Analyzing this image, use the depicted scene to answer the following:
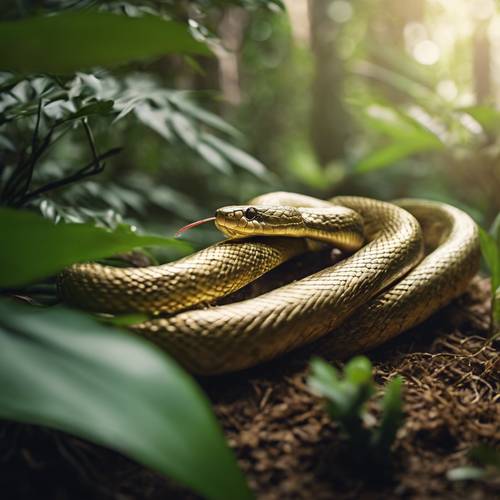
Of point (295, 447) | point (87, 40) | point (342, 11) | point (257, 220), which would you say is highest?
point (342, 11)

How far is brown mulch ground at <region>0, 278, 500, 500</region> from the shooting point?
1295mm

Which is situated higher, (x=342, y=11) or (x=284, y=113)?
(x=342, y=11)

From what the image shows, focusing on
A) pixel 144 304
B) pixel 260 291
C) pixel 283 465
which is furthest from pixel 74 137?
pixel 283 465

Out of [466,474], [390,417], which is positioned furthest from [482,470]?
[390,417]

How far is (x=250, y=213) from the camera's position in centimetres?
206

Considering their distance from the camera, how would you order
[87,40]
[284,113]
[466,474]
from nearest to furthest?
[87,40] < [466,474] < [284,113]

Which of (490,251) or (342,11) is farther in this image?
(342,11)

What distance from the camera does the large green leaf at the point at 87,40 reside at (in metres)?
1.03

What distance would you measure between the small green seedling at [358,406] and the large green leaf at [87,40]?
35.0 inches

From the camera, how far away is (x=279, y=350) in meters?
1.66

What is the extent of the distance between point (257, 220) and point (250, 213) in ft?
0.16

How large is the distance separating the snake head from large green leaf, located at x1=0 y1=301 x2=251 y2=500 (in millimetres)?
1048

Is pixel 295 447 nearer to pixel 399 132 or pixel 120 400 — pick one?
pixel 120 400

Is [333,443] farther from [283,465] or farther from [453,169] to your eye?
[453,169]
